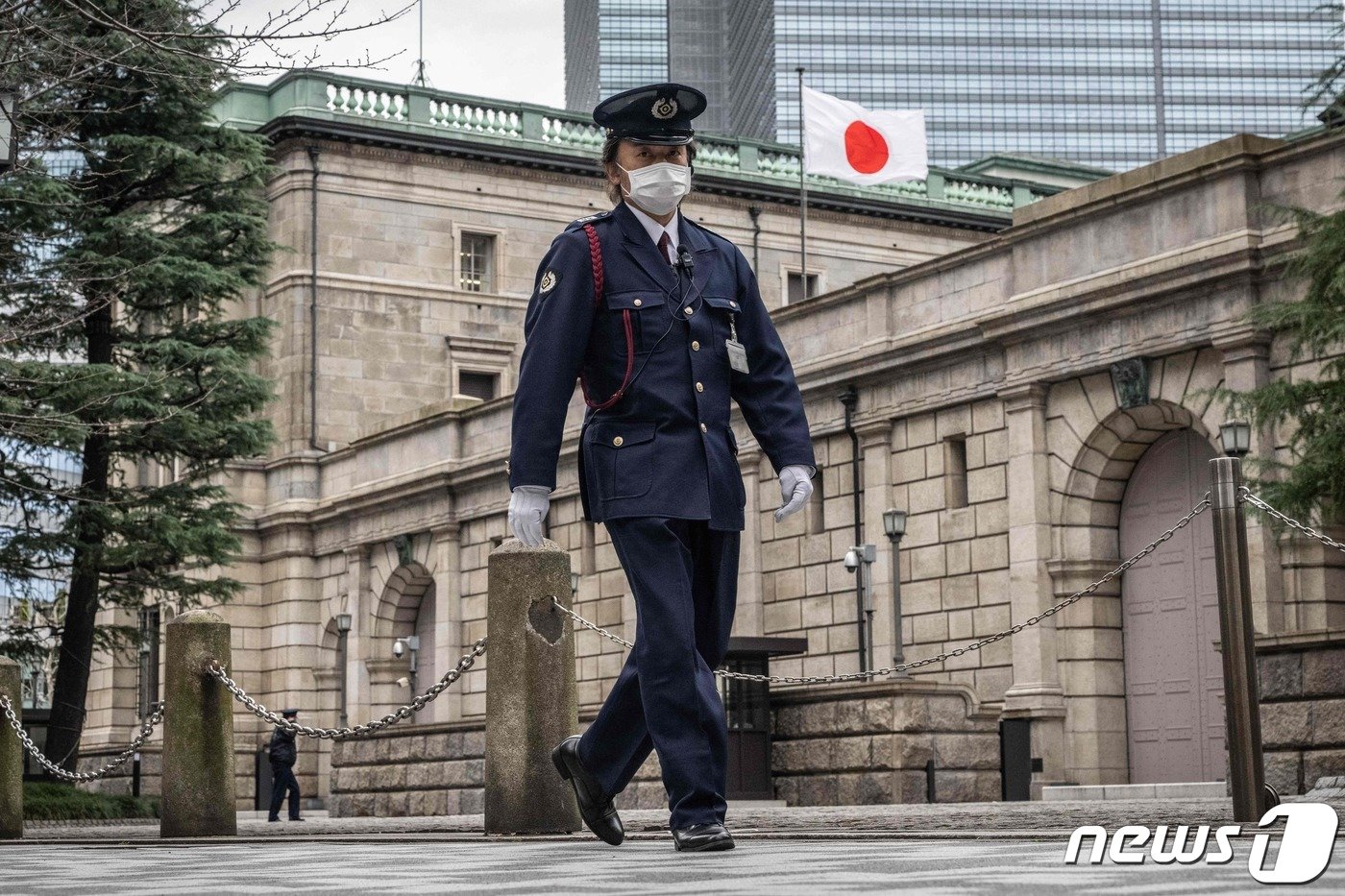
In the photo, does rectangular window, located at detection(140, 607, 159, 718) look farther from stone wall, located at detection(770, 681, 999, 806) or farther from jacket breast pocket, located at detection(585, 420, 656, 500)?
jacket breast pocket, located at detection(585, 420, 656, 500)

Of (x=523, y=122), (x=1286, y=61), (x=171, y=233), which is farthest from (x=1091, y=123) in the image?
(x=171, y=233)

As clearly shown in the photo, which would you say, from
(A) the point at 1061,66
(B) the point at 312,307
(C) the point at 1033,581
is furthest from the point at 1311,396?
(A) the point at 1061,66

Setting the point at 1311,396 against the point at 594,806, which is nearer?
the point at 594,806

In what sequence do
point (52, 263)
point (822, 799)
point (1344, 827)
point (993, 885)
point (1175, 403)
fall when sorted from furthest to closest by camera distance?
point (52, 263), point (1175, 403), point (822, 799), point (1344, 827), point (993, 885)

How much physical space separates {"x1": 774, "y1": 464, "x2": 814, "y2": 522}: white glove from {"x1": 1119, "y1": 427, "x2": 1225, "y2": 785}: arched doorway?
1668cm

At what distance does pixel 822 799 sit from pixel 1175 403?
20.3 ft

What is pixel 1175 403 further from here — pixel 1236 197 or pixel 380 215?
pixel 380 215

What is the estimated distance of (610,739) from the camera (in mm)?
8078

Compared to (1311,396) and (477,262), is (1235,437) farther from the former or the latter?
(477,262)

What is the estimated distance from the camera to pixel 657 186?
7.93 meters

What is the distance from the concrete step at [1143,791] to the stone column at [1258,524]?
257 cm

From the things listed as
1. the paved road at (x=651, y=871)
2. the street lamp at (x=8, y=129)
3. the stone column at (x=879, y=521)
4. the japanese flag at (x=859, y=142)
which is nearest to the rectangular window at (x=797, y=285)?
the japanese flag at (x=859, y=142)

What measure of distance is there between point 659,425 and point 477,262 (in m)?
37.8

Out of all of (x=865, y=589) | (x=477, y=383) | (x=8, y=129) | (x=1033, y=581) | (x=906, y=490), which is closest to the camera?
(x=8, y=129)
